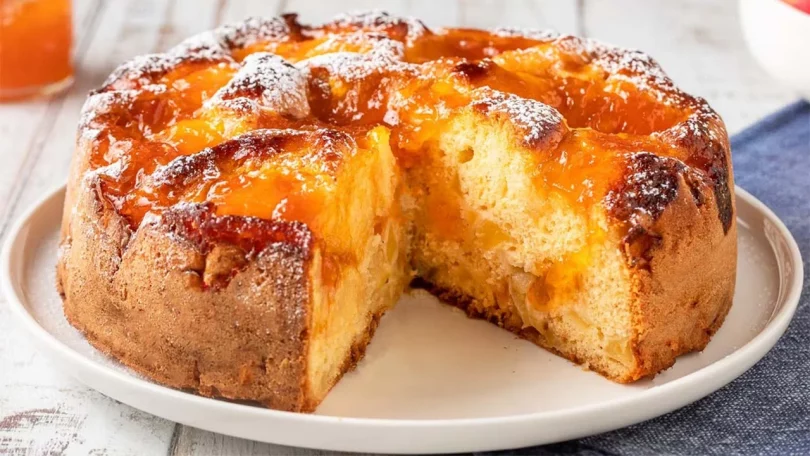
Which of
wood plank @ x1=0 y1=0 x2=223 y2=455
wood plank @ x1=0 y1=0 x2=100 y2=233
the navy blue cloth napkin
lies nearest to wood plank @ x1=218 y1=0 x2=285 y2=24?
wood plank @ x1=0 y1=0 x2=100 y2=233

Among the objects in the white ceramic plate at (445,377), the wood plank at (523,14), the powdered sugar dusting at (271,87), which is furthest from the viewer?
the wood plank at (523,14)

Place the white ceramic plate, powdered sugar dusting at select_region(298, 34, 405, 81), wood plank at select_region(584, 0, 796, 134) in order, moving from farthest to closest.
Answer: wood plank at select_region(584, 0, 796, 134)
powdered sugar dusting at select_region(298, 34, 405, 81)
the white ceramic plate

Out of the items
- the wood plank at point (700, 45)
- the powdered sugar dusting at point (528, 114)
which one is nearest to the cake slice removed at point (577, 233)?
the powdered sugar dusting at point (528, 114)

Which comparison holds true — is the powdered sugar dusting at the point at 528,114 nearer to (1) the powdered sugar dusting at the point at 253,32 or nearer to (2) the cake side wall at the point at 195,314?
(2) the cake side wall at the point at 195,314

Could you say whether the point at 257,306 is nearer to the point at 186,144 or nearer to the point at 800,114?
the point at 186,144

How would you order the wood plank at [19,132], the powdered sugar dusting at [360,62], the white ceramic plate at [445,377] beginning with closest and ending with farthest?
the white ceramic plate at [445,377] < the powdered sugar dusting at [360,62] < the wood plank at [19,132]

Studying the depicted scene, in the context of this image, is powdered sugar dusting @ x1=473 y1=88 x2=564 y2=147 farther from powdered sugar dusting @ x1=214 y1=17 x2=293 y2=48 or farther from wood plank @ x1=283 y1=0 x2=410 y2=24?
wood plank @ x1=283 y1=0 x2=410 y2=24
